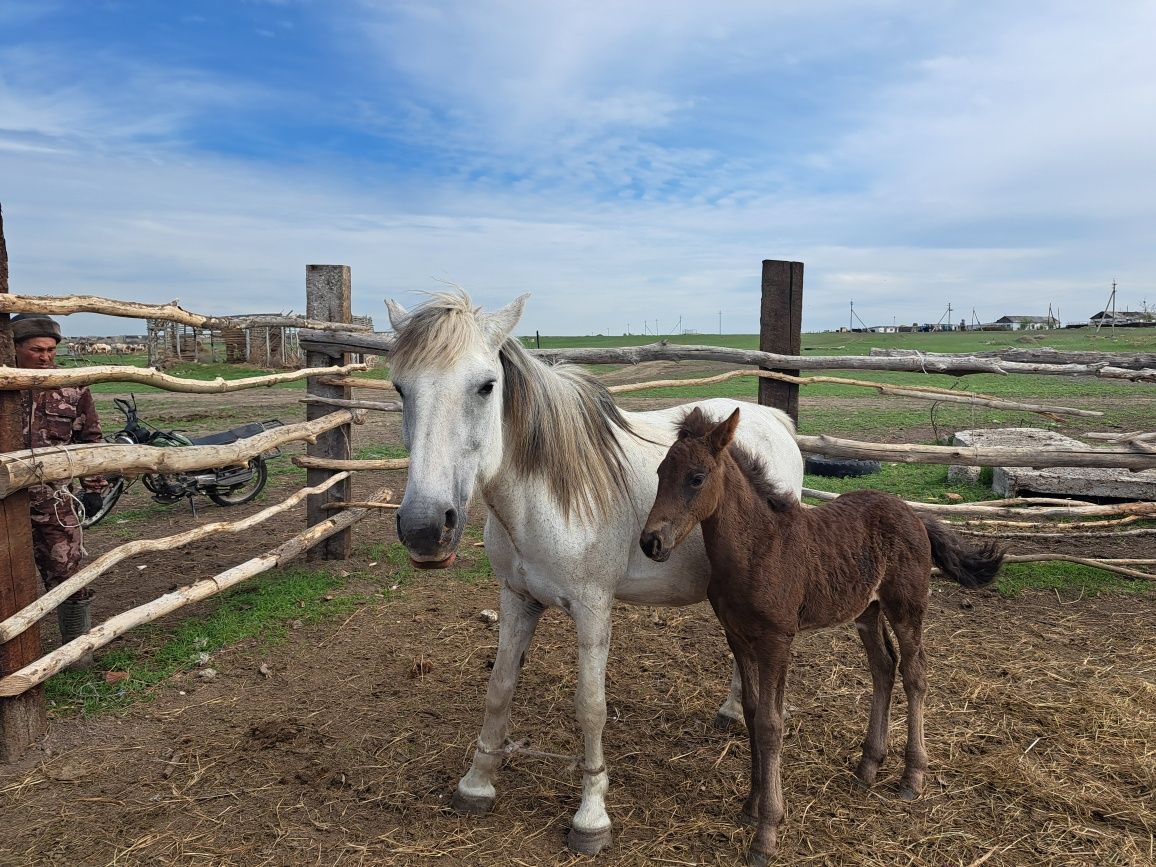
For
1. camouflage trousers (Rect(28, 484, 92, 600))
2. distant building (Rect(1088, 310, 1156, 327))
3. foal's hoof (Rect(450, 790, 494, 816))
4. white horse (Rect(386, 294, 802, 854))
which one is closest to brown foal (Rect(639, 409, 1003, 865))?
white horse (Rect(386, 294, 802, 854))

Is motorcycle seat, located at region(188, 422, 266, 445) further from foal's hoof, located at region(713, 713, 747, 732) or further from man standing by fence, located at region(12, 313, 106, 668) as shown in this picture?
foal's hoof, located at region(713, 713, 747, 732)

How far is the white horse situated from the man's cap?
2.86m

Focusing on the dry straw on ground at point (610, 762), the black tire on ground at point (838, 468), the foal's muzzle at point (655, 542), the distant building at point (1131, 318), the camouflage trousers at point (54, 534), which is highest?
the distant building at point (1131, 318)

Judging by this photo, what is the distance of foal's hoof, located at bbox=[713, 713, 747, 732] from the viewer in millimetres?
3887

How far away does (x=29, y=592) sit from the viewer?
3488 mm

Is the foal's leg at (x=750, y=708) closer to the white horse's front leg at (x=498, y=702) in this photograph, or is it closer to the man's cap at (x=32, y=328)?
the white horse's front leg at (x=498, y=702)

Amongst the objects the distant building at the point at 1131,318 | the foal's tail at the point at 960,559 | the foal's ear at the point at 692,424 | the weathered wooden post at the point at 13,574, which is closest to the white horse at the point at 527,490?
the foal's ear at the point at 692,424

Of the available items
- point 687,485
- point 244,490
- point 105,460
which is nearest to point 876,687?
point 687,485

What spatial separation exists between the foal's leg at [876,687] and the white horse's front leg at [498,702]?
61.9 inches

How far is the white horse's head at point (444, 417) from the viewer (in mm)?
2361

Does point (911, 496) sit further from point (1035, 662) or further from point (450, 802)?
point (450, 802)

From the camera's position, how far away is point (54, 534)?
4473mm

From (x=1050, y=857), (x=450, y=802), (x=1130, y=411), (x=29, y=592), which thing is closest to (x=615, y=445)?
(x=450, y=802)

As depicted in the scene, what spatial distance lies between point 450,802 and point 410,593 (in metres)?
2.80
